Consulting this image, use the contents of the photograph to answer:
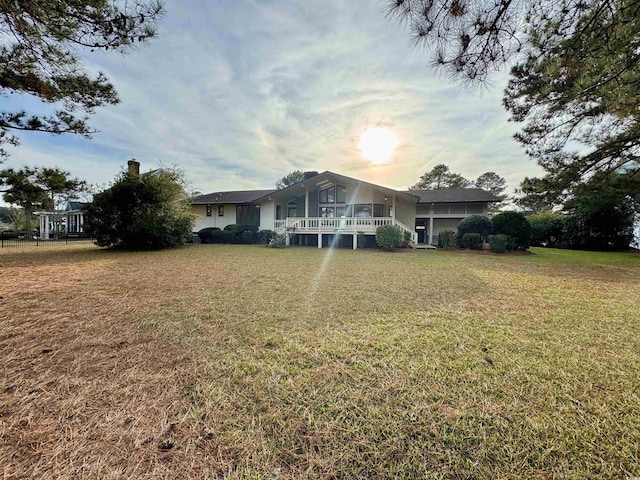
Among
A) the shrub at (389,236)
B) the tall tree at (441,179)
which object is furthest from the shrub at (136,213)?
the tall tree at (441,179)

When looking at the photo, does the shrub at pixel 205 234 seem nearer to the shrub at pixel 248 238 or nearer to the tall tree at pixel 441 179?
the shrub at pixel 248 238

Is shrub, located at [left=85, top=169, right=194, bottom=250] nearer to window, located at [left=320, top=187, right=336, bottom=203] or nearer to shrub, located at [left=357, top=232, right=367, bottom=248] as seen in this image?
window, located at [left=320, top=187, right=336, bottom=203]

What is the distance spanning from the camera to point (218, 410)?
2055 millimetres

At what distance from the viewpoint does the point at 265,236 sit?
1878cm

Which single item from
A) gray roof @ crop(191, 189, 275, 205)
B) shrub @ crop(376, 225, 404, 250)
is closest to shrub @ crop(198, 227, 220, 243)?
gray roof @ crop(191, 189, 275, 205)

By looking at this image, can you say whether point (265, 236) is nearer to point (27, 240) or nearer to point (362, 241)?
point (362, 241)

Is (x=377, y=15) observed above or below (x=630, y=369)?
above

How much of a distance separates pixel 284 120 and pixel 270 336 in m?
13.6

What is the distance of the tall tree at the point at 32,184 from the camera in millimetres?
9570

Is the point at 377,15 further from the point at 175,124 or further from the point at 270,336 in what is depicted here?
the point at 175,124

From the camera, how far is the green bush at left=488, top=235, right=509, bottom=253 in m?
14.2

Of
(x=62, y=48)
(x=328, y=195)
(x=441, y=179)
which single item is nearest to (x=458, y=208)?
(x=328, y=195)

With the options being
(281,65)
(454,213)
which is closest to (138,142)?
(281,65)

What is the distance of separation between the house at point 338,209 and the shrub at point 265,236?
0.50 m
